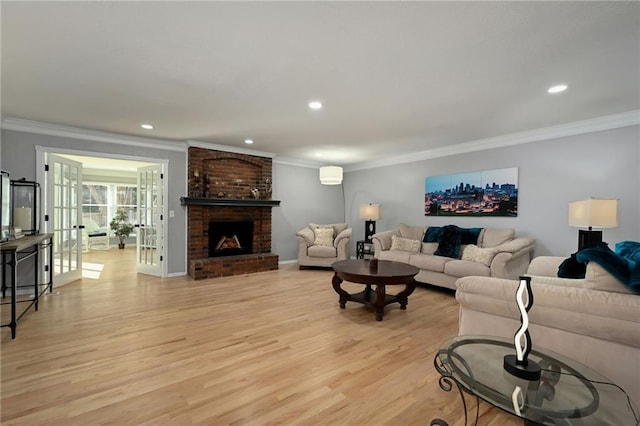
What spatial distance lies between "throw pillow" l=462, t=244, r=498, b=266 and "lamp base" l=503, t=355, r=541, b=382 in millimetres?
2794

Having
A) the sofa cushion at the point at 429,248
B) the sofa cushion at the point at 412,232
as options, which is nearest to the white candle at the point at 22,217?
the sofa cushion at the point at 412,232

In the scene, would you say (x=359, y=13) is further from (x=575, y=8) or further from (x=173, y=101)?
(x=173, y=101)

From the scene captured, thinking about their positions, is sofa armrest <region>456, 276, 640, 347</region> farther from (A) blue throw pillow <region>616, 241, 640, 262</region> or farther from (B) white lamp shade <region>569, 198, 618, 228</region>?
(B) white lamp shade <region>569, 198, 618, 228</region>

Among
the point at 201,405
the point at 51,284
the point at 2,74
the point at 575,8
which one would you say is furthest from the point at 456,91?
the point at 51,284

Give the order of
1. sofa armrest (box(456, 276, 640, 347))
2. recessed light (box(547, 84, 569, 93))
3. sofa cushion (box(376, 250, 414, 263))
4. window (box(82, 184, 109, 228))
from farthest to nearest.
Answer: window (box(82, 184, 109, 228)) → sofa cushion (box(376, 250, 414, 263)) → recessed light (box(547, 84, 569, 93)) → sofa armrest (box(456, 276, 640, 347))

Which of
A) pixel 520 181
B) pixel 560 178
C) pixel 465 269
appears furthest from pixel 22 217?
pixel 560 178

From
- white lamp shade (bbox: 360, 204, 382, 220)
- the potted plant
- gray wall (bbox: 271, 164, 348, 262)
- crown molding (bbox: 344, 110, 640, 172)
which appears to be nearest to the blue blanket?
crown molding (bbox: 344, 110, 640, 172)

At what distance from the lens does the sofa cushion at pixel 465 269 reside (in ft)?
12.9

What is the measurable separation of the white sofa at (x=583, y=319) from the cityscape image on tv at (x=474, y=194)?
3.03 meters

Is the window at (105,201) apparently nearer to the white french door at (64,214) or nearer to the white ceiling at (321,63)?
the white french door at (64,214)

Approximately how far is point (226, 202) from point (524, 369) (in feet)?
16.6

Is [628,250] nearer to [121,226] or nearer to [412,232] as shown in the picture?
[412,232]

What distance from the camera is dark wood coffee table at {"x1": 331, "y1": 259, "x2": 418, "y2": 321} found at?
10.6 feet

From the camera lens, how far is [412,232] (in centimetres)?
545
